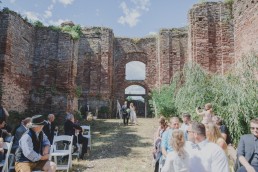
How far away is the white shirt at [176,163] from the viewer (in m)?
3.68

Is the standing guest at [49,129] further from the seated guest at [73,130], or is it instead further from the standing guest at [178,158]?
the standing guest at [178,158]

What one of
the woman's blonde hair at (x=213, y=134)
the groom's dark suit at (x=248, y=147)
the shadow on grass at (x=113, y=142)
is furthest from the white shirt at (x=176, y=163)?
the shadow on grass at (x=113, y=142)

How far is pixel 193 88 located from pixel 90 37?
55.0ft

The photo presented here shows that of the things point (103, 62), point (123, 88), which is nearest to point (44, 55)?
point (103, 62)

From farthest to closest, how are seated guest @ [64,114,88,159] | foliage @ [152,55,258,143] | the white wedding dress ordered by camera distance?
the white wedding dress
seated guest @ [64,114,88,159]
foliage @ [152,55,258,143]

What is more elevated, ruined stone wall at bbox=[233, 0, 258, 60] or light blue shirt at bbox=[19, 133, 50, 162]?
ruined stone wall at bbox=[233, 0, 258, 60]

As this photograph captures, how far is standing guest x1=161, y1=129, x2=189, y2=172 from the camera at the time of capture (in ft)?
12.1

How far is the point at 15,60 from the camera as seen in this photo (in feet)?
46.6

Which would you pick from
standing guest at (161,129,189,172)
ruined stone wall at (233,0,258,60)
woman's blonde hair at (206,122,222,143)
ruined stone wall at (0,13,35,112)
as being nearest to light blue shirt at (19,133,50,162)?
standing guest at (161,129,189,172)

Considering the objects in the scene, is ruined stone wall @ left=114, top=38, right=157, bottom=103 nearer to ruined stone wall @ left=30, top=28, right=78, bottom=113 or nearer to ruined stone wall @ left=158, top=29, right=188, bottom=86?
ruined stone wall @ left=158, top=29, right=188, bottom=86

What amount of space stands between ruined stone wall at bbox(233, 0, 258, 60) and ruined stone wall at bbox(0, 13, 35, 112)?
10716 mm

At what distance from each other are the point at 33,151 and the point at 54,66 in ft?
40.6

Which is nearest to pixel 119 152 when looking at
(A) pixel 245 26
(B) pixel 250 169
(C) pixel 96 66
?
(B) pixel 250 169

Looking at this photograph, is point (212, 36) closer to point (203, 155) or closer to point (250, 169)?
point (250, 169)
